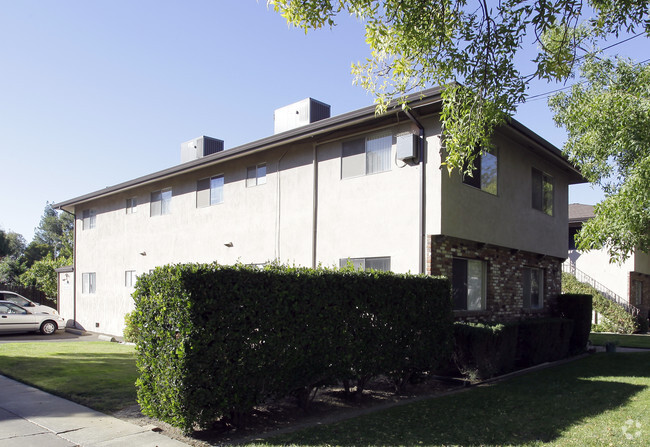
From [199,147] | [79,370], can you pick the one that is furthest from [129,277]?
[79,370]

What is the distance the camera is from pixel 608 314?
24984 millimetres

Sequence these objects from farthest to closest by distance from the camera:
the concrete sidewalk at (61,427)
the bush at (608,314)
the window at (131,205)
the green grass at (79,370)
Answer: the bush at (608,314) < the window at (131,205) < the green grass at (79,370) < the concrete sidewalk at (61,427)

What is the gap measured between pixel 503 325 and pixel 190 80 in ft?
29.5

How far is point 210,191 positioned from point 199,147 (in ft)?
14.3

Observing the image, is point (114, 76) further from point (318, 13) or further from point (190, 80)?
point (318, 13)

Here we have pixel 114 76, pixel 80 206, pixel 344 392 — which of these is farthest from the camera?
pixel 80 206

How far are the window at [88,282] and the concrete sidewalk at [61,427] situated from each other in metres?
14.9

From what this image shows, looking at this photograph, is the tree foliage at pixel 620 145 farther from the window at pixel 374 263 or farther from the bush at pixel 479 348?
the window at pixel 374 263

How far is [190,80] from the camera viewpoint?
1235 centimetres

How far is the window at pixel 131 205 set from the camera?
806 inches

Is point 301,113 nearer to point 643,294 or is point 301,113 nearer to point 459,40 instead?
point 459,40

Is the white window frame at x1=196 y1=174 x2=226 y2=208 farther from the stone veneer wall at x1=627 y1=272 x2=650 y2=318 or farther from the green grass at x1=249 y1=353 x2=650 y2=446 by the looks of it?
the stone veneer wall at x1=627 y1=272 x2=650 y2=318

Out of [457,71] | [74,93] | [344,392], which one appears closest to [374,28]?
[457,71]

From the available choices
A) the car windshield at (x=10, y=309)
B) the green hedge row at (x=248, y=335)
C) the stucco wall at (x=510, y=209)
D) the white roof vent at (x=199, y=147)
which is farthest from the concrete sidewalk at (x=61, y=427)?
the car windshield at (x=10, y=309)
